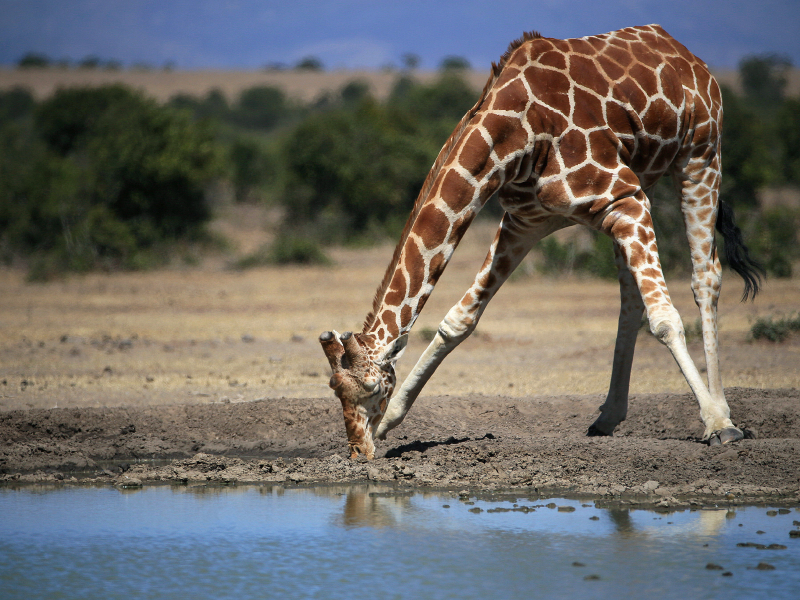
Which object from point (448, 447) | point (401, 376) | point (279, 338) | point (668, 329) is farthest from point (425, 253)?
point (279, 338)

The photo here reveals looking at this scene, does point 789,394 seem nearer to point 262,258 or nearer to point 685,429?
point 685,429

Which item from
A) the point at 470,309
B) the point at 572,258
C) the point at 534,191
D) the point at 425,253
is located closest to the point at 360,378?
the point at 425,253

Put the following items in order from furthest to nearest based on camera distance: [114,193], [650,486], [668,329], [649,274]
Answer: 1. [114,193]
2. [649,274]
3. [668,329]
4. [650,486]

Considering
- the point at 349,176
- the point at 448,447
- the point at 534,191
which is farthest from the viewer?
the point at 349,176

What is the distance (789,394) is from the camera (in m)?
6.40

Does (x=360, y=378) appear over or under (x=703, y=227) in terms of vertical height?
under

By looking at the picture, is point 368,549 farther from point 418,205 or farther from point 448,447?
point 418,205

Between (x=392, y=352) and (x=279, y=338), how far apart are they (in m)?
6.33

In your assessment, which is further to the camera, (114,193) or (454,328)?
(114,193)

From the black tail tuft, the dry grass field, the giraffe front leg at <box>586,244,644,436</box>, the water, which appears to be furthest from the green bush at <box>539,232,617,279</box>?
the water

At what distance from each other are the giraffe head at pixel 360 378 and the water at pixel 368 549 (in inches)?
15.2

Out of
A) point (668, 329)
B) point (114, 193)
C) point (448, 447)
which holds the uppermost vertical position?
point (114, 193)

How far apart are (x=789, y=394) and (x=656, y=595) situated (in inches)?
152

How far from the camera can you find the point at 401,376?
822cm
